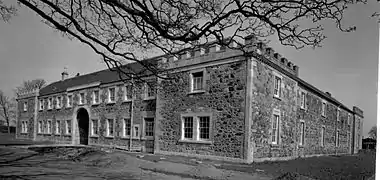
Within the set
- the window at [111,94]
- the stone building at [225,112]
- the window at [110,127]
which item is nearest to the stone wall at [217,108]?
the stone building at [225,112]

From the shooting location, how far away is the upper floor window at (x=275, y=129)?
30.9 ft

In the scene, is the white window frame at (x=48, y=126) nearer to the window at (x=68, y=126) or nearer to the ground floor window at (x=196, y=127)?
the window at (x=68, y=126)

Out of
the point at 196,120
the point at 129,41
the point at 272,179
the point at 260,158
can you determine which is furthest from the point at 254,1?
the point at 196,120

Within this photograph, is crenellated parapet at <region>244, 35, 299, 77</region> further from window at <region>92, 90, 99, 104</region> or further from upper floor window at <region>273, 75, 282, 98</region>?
window at <region>92, 90, 99, 104</region>

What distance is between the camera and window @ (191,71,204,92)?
992cm

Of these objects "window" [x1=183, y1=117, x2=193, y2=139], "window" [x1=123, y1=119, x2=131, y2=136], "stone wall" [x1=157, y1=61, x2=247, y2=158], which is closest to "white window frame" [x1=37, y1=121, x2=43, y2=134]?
"window" [x1=123, y1=119, x2=131, y2=136]

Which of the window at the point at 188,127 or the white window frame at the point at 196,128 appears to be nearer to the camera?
the white window frame at the point at 196,128

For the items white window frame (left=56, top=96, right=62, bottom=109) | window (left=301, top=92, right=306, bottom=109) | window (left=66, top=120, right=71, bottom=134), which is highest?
window (left=301, top=92, right=306, bottom=109)

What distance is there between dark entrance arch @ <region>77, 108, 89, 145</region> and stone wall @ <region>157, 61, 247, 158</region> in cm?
762

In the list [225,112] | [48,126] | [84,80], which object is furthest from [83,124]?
[225,112]

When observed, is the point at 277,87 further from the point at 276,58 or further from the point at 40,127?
the point at 40,127

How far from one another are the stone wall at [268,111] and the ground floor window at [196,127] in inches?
61.1

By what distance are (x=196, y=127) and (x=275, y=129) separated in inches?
101

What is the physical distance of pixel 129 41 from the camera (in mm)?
4852
